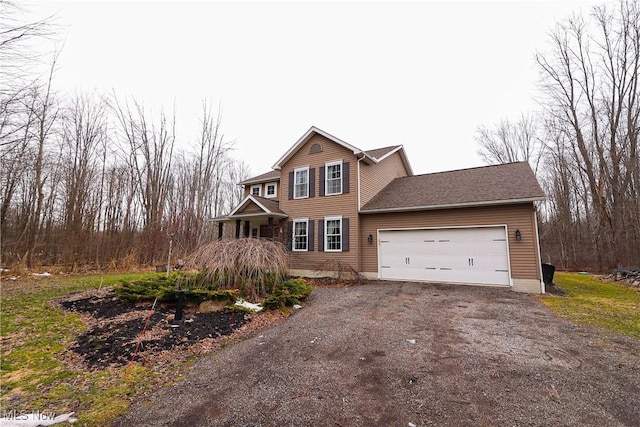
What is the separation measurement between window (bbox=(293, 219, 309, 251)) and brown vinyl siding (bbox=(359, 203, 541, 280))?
2704mm

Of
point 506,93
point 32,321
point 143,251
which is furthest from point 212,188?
point 506,93

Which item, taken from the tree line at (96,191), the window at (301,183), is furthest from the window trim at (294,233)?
the tree line at (96,191)

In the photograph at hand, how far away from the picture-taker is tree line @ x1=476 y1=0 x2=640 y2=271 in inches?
571

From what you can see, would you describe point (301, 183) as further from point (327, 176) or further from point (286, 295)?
point (286, 295)

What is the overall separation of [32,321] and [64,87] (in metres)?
13.8

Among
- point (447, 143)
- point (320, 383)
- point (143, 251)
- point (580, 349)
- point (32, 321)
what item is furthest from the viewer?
point (447, 143)

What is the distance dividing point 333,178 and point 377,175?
7.68 feet

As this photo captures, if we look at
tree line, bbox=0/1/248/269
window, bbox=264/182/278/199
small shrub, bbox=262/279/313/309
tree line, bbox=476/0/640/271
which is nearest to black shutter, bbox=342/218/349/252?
small shrub, bbox=262/279/313/309

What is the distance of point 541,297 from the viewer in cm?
796

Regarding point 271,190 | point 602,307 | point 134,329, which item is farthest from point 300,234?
point 602,307

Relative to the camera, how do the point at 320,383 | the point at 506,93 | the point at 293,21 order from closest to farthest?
the point at 320,383, the point at 293,21, the point at 506,93

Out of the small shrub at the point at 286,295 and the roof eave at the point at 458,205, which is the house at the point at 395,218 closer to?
the roof eave at the point at 458,205

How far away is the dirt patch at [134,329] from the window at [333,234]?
6602 millimetres

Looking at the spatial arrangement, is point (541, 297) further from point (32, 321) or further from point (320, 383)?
point (32, 321)
